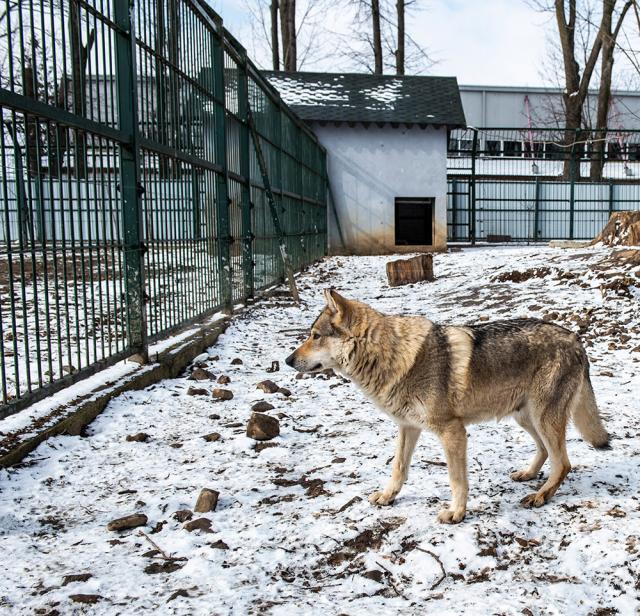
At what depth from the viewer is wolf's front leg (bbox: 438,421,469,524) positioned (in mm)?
3369

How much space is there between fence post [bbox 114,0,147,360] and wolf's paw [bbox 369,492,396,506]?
304 cm

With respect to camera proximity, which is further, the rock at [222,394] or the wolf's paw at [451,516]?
the rock at [222,394]

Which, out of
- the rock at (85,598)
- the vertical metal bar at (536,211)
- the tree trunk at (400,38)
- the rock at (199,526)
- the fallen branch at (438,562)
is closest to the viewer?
the rock at (85,598)

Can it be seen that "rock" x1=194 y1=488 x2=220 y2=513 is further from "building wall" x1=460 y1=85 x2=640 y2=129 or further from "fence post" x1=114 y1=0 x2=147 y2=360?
"building wall" x1=460 y1=85 x2=640 y2=129

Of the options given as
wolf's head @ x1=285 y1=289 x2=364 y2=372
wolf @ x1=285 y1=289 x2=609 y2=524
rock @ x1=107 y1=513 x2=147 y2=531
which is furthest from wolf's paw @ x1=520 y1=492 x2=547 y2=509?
rock @ x1=107 y1=513 x2=147 y2=531

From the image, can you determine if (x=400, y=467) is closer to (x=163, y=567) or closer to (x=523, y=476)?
(x=523, y=476)

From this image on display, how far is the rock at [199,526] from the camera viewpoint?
10.9ft

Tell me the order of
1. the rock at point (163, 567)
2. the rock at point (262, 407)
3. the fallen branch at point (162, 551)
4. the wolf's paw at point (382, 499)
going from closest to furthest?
1. the rock at point (163, 567)
2. the fallen branch at point (162, 551)
3. the wolf's paw at point (382, 499)
4. the rock at point (262, 407)

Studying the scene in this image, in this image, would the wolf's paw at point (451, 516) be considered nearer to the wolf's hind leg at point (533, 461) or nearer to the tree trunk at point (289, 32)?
the wolf's hind leg at point (533, 461)

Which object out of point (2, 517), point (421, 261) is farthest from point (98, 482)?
point (421, 261)

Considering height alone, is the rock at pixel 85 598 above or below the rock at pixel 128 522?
below

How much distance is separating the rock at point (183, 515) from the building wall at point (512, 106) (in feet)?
138

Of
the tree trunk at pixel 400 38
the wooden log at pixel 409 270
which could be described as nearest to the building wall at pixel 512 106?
the tree trunk at pixel 400 38

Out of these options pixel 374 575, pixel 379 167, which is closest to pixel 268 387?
pixel 374 575
